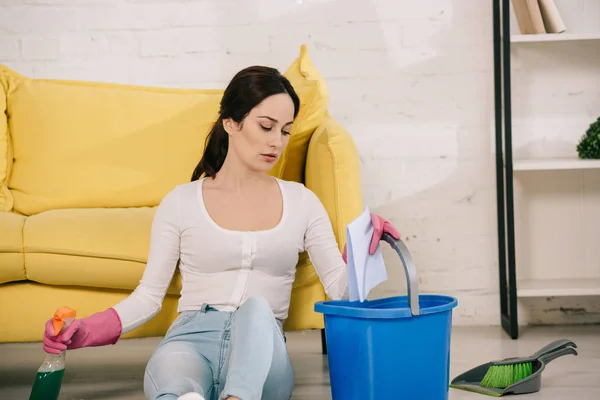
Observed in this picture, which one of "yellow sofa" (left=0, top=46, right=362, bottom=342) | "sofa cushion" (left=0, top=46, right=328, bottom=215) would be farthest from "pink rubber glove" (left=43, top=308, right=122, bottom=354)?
"sofa cushion" (left=0, top=46, right=328, bottom=215)

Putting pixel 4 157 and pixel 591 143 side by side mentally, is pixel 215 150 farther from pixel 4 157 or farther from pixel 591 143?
pixel 591 143

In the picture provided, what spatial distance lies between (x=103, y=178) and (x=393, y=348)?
4.01ft

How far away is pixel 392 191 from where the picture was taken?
283 cm

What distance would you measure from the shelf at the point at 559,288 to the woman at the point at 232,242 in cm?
110

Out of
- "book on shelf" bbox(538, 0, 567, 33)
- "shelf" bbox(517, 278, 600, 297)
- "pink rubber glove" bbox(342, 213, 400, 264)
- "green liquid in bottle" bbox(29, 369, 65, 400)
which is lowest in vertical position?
"green liquid in bottle" bbox(29, 369, 65, 400)

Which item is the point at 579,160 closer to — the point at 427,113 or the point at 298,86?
the point at 427,113

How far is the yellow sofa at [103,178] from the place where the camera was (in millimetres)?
1820

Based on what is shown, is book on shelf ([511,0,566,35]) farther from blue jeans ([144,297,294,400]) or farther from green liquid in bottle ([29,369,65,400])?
green liquid in bottle ([29,369,65,400])

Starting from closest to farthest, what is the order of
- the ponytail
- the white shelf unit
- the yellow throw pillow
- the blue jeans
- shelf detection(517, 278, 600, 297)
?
1. the blue jeans
2. the ponytail
3. the yellow throw pillow
4. shelf detection(517, 278, 600, 297)
5. the white shelf unit

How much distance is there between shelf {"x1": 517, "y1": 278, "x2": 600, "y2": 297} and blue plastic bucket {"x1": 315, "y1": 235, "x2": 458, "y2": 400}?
3.91 ft

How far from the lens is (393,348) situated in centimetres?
138

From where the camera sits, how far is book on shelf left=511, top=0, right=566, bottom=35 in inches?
101

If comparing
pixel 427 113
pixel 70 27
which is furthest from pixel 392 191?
pixel 70 27

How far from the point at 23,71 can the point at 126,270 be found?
4.47ft
